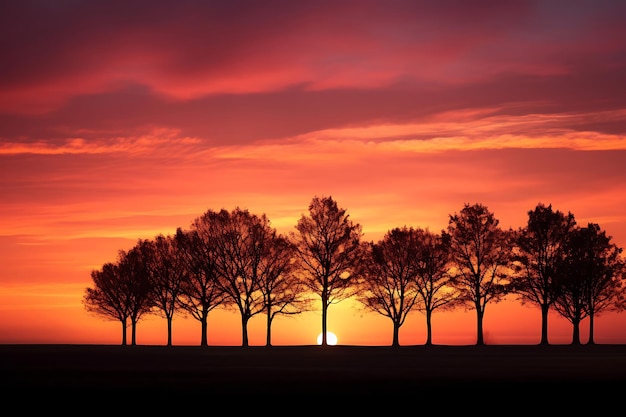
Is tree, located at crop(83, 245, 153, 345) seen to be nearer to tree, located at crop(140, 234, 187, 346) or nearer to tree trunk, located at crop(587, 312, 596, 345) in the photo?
tree, located at crop(140, 234, 187, 346)

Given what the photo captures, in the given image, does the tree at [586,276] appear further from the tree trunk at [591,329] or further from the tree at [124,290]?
the tree at [124,290]

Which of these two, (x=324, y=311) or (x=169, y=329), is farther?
(x=169, y=329)

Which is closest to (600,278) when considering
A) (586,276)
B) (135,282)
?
(586,276)

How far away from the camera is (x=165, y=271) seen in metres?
113

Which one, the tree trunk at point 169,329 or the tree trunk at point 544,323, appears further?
the tree trunk at point 169,329

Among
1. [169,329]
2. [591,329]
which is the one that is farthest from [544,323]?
[169,329]

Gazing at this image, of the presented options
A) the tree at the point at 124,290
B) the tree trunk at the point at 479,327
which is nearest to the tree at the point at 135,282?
the tree at the point at 124,290

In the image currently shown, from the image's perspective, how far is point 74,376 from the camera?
4109cm

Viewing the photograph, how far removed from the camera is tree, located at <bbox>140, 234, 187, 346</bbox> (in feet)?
364

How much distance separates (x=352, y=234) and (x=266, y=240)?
10.1 metres

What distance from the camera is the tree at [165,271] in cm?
11094

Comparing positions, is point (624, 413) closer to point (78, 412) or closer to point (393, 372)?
point (78, 412)

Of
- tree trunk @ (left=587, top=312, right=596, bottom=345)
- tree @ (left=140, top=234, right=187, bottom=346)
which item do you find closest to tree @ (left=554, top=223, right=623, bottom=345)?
tree trunk @ (left=587, top=312, right=596, bottom=345)

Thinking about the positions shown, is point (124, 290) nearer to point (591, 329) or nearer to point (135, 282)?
point (135, 282)
